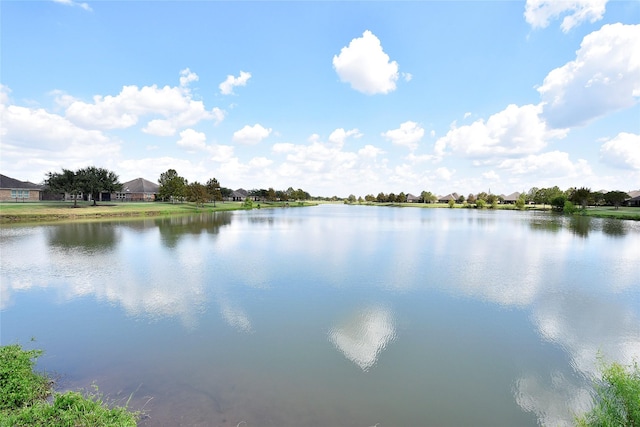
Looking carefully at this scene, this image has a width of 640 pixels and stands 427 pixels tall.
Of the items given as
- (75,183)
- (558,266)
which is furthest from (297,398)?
(75,183)

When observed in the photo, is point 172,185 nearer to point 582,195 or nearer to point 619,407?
point 619,407

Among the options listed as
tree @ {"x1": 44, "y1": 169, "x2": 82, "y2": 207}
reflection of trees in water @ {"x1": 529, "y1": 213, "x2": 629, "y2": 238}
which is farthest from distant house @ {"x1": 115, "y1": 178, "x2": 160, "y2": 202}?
reflection of trees in water @ {"x1": 529, "y1": 213, "x2": 629, "y2": 238}

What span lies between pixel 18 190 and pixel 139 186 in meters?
25.8

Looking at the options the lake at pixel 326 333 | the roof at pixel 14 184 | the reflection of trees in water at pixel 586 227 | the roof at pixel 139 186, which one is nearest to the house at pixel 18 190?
the roof at pixel 14 184

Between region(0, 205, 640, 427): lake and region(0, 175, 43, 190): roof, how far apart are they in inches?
2199

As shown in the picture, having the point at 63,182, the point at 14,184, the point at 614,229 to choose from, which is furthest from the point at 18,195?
the point at 614,229

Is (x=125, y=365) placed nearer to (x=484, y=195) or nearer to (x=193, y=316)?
Answer: (x=193, y=316)

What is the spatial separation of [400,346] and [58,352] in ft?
30.9

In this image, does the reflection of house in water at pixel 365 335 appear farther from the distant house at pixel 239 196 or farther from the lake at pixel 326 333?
the distant house at pixel 239 196

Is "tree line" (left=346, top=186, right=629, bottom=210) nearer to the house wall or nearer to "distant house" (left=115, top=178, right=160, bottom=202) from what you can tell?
"distant house" (left=115, top=178, right=160, bottom=202)

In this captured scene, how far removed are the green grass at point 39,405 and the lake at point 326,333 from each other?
1.89ft

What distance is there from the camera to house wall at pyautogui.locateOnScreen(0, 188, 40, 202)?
55.7 metres

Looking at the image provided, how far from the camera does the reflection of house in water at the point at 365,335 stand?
812 cm

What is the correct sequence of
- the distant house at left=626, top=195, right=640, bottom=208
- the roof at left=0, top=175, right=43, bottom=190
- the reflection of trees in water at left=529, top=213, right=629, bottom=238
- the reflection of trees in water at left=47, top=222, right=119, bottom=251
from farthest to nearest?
1. the distant house at left=626, top=195, right=640, bottom=208
2. the roof at left=0, top=175, right=43, bottom=190
3. the reflection of trees in water at left=529, top=213, right=629, bottom=238
4. the reflection of trees in water at left=47, top=222, right=119, bottom=251
